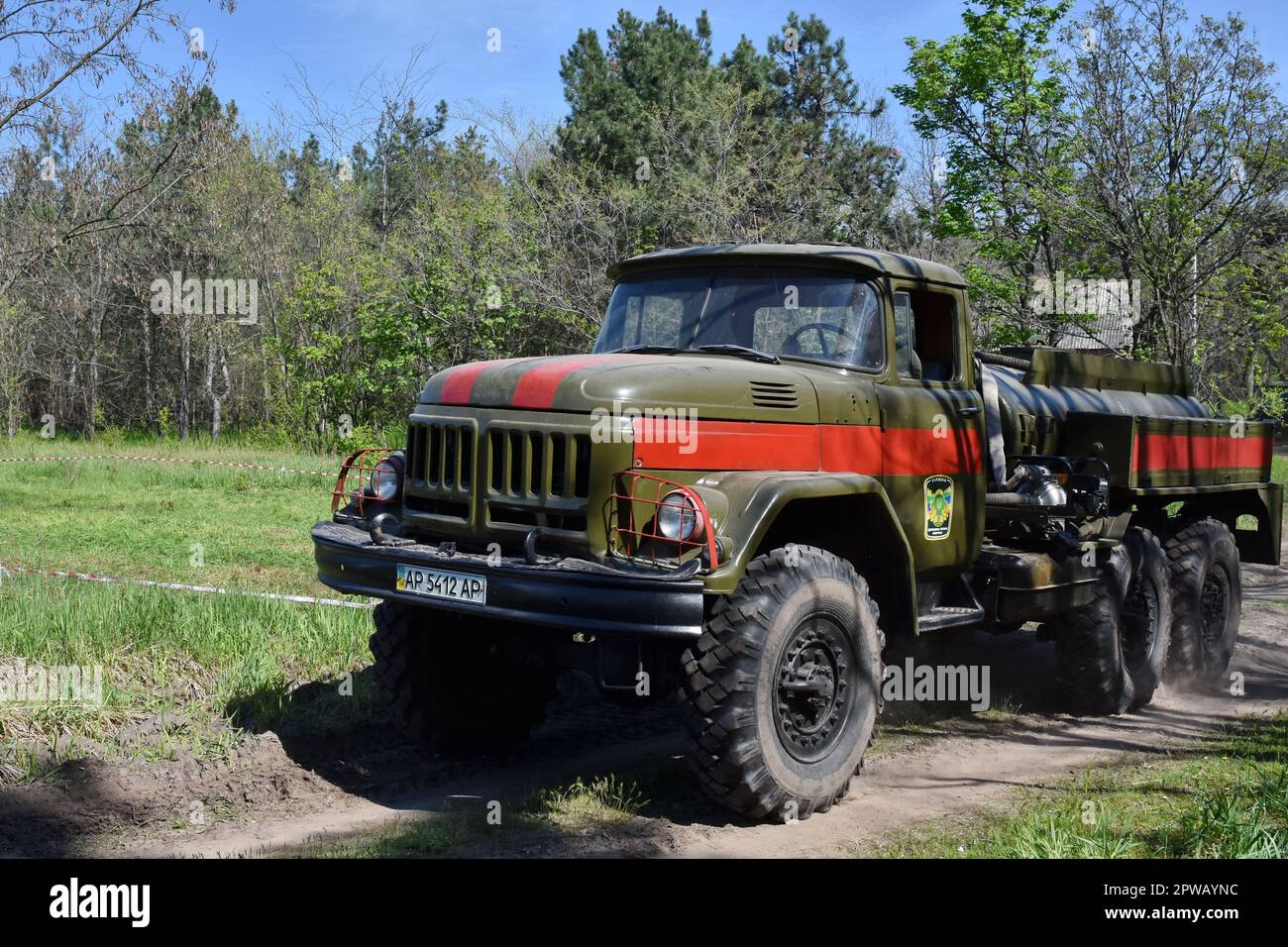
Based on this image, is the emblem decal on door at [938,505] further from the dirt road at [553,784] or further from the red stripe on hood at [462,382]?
the red stripe on hood at [462,382]

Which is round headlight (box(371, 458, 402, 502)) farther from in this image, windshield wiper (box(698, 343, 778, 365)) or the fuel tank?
the fuel tank

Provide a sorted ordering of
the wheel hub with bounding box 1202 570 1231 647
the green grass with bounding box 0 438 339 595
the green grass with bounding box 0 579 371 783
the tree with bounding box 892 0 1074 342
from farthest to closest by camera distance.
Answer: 1. the tree with bounding box 892 0 1074 342
2. the green grass with bounding box 0 438 339 595
3. the wheel hub with bounding box 1202 570 1231 647
4. the green grass with bounding box 0 579 371 783

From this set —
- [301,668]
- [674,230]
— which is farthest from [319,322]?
[301,668]

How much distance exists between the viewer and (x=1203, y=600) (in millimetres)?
9094

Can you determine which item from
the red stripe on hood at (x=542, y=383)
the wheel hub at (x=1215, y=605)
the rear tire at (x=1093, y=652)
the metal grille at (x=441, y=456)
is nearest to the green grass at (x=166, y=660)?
the metal grille at (x=441, y=456)

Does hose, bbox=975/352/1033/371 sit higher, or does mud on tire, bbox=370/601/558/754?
hose, bbox=975/352/1033/371

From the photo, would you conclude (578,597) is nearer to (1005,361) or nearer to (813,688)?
(813,688)

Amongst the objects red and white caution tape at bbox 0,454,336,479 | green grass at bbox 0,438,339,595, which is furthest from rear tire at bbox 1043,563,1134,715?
red and white caution tape at bbox 0,454,336,479

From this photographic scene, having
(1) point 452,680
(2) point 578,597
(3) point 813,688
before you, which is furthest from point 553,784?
(2) point 578,597

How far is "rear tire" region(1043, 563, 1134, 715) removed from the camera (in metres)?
7.53

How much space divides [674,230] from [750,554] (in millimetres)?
17186

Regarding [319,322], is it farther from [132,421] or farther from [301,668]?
[301,668]

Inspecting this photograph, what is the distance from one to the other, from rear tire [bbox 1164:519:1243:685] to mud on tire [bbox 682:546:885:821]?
4.17 m

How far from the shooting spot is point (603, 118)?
24594 millimetres
